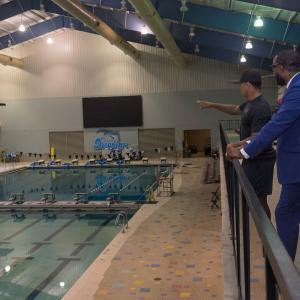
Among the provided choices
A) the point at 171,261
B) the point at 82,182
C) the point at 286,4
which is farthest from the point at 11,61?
the point at 171,261

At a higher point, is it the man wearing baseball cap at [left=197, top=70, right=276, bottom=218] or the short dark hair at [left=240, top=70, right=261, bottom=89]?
the short dark hair at [left=240, top=70, right=261, bottom=89]

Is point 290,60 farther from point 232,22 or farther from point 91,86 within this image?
point 91,86

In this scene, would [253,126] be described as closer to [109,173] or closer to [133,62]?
[109,173]

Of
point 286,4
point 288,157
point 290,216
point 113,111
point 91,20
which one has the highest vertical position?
point 91,20

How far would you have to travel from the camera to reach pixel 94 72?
24.6 meters

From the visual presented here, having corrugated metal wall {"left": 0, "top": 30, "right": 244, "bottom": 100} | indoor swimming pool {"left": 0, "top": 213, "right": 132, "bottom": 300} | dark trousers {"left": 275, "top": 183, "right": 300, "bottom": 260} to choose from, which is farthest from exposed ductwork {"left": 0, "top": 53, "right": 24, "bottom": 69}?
dark trousers {"left": 275, "top": 183, "right": 300, "bottom": 260}

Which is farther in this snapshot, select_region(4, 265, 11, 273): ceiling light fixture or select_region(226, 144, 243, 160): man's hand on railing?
select_region(4, 265, 11, 273): ceiling light fixture

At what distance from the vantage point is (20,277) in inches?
317

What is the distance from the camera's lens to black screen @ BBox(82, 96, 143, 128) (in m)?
24.3

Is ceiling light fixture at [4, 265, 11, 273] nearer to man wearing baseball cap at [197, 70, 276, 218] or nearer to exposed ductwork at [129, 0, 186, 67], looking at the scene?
man wearing baseball cap at [197, 70, 276, 218]

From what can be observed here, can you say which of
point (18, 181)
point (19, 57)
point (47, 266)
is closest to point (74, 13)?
point (47, 266)

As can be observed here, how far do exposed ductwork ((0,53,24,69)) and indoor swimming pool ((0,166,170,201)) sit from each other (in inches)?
237

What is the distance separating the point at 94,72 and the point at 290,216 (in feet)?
75.5

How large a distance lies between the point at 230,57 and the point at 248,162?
17.5 metres
